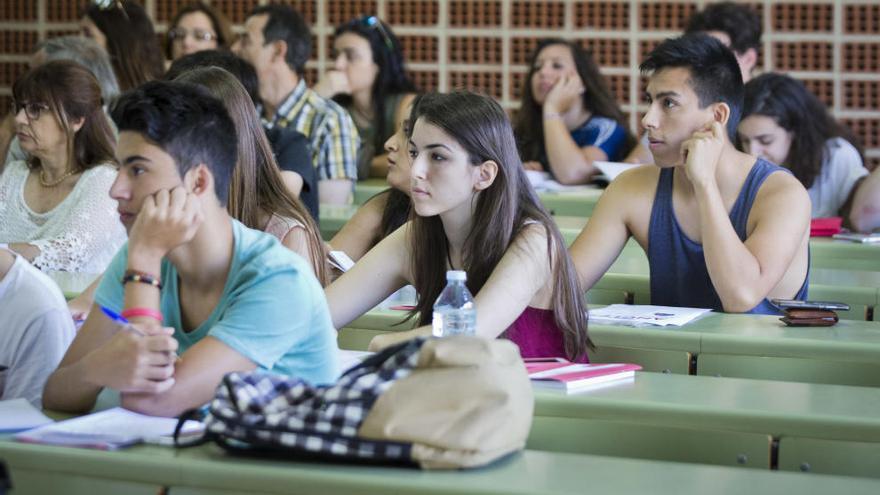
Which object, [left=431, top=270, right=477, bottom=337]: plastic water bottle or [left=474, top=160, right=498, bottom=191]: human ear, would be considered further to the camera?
[left=474, top=160, right=498, bottom=191]: human ear

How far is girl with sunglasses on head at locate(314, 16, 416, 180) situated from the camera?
689 cm

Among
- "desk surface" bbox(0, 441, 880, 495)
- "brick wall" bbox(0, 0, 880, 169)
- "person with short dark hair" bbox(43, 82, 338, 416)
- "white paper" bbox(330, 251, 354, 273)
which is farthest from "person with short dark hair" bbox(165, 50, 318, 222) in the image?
"brick wall" bbox(0, 0, 880, 169)

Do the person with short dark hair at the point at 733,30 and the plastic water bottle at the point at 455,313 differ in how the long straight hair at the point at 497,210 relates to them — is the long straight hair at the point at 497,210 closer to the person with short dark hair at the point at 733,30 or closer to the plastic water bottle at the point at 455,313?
the plastic water bottle at the point at 455,313

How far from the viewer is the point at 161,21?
8.17 meters

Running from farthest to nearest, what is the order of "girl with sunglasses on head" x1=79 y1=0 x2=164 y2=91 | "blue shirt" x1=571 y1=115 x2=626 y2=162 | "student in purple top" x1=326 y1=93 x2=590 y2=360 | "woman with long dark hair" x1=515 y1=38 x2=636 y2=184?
"girl with sunglasses on head" x1=79 y1=0 x2=164 y2=91 → "blue shirt" x1=571 y1=115 x2=626 y2=162 → "woman with long dark hair" x1=515 y1=38 x2=636 y2=184 → "student in purple top" x1=326 y1=93 x2=590 y2=360

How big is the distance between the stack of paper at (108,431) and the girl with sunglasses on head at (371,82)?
4.74 metres

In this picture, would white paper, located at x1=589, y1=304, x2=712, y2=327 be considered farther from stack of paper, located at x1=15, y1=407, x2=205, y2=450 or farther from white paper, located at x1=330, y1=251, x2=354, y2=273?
stack of paper, located at x1=15, y1=407, x2=205, y2=450

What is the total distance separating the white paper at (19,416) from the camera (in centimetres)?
212

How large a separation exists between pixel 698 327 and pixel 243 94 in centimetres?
127

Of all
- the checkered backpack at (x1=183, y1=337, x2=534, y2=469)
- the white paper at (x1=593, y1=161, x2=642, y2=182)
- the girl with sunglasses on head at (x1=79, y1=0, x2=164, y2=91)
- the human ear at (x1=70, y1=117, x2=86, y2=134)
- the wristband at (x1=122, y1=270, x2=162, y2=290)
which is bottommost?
the white paper at (x1=593, y1=161, x2=642, y2=182)

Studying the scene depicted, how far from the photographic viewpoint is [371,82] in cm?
700

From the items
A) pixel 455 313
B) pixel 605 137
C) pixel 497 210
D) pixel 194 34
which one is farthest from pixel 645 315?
A: pixel 194 34

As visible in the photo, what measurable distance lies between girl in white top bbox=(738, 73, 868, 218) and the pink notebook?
2810 millimetres

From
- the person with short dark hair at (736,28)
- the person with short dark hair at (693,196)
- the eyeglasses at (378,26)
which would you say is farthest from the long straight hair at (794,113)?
the eyeglasses at (378,26)
